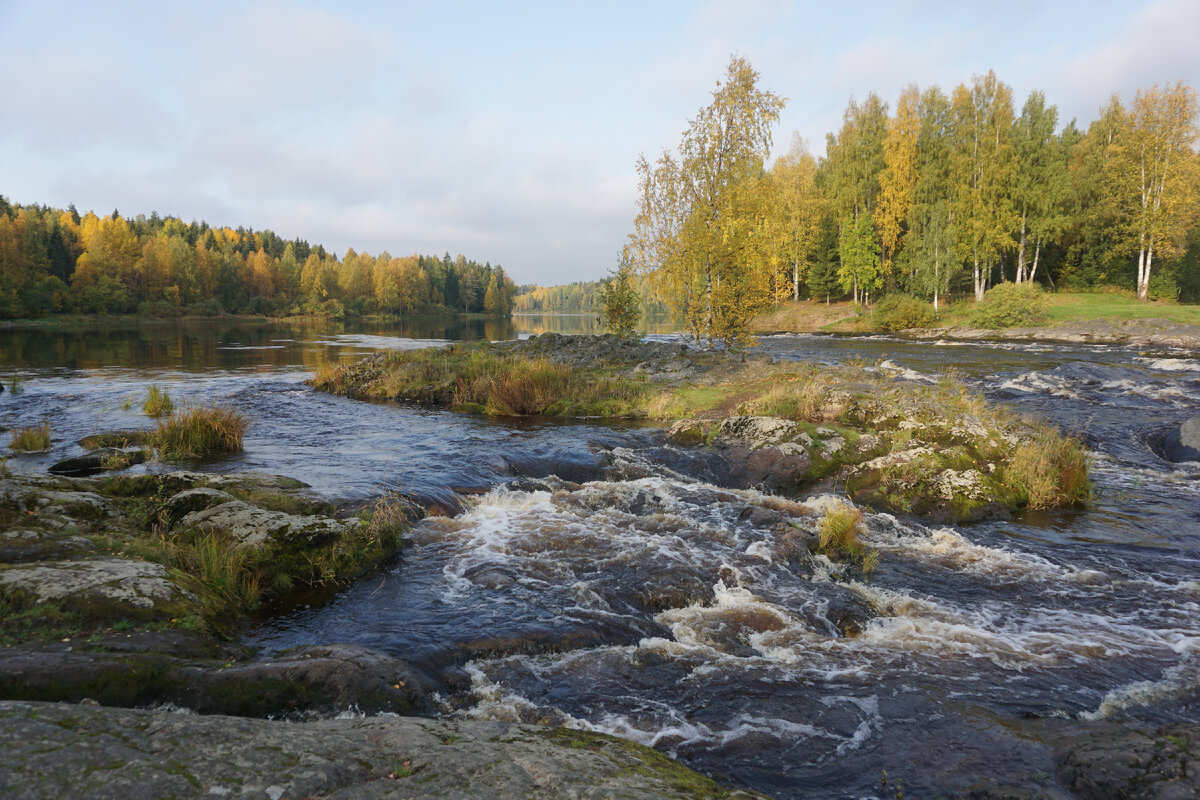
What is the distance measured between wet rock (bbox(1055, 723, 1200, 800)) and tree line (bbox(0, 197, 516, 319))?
9389 cm

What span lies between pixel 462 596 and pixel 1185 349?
134 ft

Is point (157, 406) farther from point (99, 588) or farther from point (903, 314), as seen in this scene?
point (903, 314)

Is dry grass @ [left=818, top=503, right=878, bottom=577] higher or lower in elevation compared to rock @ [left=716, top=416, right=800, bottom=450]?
lower

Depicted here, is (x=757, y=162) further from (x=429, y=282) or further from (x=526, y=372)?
(x=429, y=282)

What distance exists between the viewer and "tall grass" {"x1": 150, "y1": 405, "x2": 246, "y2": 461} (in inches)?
503

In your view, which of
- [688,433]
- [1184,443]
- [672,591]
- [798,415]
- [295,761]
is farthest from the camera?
[798,415]

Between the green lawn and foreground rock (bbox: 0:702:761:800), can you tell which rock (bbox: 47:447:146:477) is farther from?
the green lawn

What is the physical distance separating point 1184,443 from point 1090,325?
102 ft

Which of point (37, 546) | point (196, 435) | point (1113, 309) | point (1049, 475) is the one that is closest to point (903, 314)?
point (1113, 309)

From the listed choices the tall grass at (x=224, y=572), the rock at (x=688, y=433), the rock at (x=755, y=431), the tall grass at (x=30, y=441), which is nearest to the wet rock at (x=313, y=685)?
the tall grass at (x=224, y=572)

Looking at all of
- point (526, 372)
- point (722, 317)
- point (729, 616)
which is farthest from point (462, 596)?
point (722, 317)

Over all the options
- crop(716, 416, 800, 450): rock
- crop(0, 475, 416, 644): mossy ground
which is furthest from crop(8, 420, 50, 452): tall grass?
crop(716, 416, 800, 450): rock

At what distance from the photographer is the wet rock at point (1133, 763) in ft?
12.6

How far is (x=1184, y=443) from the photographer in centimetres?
1310
